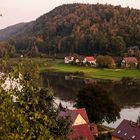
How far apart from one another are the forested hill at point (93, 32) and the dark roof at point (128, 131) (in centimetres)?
8345

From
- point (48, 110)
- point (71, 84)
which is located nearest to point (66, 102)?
point (71, 84)

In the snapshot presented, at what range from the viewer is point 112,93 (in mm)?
61906

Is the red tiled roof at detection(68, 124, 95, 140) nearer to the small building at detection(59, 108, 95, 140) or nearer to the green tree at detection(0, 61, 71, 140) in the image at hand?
the small building at detection(59, 108, 95, 140)

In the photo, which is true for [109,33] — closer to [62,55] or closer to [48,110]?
[62,55]

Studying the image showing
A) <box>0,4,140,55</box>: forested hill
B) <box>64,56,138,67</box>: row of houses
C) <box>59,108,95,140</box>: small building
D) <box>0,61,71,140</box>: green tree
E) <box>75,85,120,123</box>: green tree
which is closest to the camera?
<box>0,61,71,140</box>: green tree

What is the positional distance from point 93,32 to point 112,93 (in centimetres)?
7860

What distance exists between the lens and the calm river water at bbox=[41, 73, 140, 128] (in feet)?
153

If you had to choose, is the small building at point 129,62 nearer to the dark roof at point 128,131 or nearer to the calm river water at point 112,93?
the calm river water at point 112,93

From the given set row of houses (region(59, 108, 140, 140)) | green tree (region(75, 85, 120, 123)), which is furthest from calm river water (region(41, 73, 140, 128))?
row of houses (region(59, 108, 140, 140))

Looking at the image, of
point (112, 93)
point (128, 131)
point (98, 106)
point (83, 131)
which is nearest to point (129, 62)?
point (112, 93)

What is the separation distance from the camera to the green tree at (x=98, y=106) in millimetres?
36812

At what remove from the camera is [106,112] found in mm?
36938

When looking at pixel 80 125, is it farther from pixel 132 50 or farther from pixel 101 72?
pixel 132 50

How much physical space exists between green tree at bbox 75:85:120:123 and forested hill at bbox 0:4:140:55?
77.3 m
